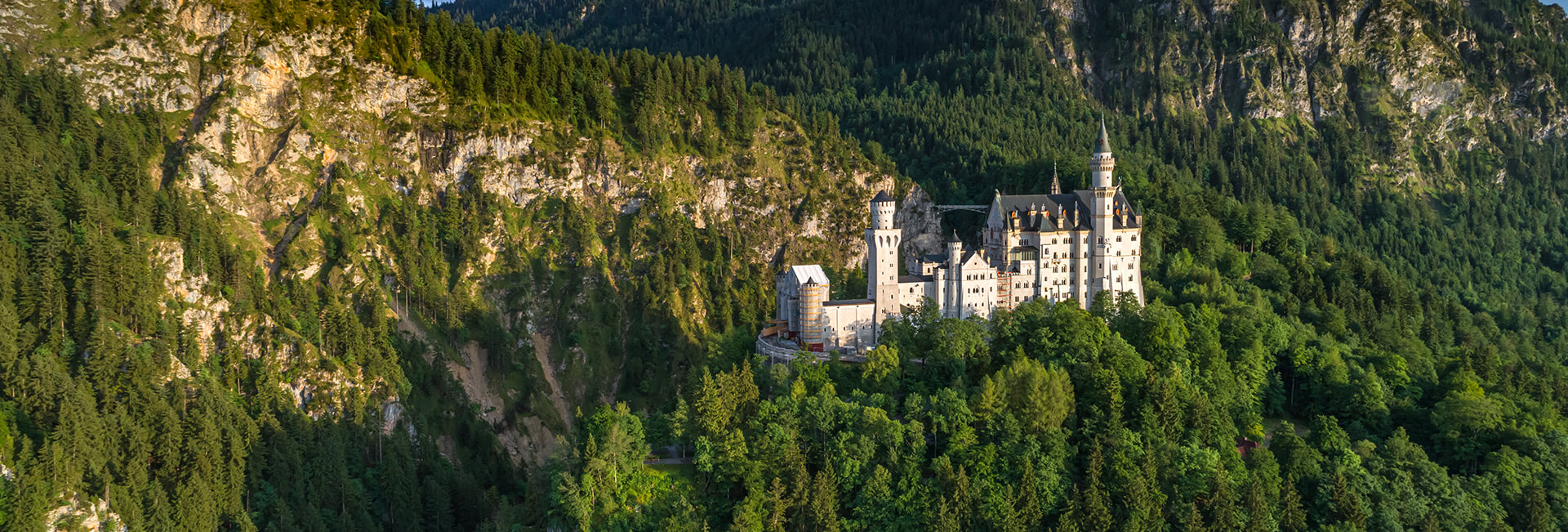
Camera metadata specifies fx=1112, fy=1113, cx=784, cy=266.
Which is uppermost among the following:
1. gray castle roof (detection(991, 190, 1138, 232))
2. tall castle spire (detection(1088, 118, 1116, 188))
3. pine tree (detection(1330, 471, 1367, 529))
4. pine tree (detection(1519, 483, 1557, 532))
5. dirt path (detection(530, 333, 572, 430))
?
tall castle spire (detection(1088, 118, 1116, 188))

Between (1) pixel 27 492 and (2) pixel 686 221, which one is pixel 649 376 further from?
(1) pixel 27 492

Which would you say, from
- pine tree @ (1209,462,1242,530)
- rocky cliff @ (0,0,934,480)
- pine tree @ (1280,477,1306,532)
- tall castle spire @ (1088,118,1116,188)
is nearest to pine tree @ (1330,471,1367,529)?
pine tree @ (1280,477,1306,532)

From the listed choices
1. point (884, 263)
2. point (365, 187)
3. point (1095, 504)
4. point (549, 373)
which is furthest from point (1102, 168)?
point (365, 187)

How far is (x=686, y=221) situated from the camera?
133m

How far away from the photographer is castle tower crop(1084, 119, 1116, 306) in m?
104

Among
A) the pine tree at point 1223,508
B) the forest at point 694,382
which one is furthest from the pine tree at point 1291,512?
the pine tree at point 1223,508

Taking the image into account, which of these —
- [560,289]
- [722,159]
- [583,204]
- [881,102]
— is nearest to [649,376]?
[560,289]

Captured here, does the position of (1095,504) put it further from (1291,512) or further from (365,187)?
(365,187)

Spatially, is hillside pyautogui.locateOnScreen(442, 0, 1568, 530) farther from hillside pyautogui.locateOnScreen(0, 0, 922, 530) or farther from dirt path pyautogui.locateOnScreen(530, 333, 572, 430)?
dirt path pyautogui.locateOnScreen(530, 333, 572, 430)

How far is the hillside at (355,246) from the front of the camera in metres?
90.5

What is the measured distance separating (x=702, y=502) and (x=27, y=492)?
4764 cm

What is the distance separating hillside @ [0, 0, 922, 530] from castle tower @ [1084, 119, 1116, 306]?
3378cm

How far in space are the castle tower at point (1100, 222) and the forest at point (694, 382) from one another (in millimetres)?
5278

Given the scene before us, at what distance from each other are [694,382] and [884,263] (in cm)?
2039
